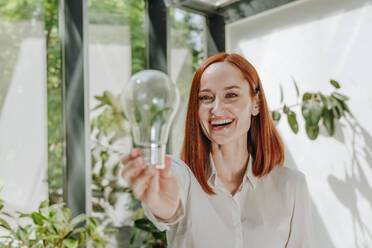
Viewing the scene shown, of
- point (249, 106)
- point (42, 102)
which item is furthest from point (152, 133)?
point (42, 102)

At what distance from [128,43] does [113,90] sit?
12.3 inches

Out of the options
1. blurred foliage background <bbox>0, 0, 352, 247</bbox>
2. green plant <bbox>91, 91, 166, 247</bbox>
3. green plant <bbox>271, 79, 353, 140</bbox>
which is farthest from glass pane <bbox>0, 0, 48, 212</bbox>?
green plant <bbox>271, 79, 353, 140</bbox>

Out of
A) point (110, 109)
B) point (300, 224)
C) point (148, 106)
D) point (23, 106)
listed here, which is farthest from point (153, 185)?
point (110, 109)

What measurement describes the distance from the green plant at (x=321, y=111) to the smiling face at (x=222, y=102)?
826 millimetres

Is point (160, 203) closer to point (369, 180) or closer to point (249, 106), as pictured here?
point (249, 106)

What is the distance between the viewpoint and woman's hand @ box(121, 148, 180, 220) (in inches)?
18.9

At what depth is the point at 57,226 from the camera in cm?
126

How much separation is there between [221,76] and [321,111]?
2.99 ft

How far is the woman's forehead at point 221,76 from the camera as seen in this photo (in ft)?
2.71

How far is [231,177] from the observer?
3.07ft

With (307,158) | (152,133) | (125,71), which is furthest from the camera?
(125,71)

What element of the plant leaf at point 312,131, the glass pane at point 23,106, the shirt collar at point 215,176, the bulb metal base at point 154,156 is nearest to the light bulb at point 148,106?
the bulb metal base at point 154,156

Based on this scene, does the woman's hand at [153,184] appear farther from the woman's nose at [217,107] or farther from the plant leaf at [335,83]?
the plant leaf at [335,83]

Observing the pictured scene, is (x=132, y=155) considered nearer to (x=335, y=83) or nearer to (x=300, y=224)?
(x=300, y=224)
